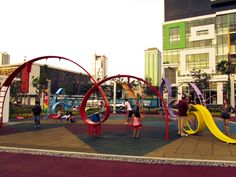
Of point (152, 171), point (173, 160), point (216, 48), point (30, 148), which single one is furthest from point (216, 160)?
point (216, 48)

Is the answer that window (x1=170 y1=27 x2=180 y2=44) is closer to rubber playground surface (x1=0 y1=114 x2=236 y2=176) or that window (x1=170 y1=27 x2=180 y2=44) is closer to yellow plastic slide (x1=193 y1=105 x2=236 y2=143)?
yellow plastic slide (x1=193 y1=105 x2=236 y2=143)

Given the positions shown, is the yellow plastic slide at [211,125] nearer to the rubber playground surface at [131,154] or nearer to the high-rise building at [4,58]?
the rubber playground surface at [131,154]

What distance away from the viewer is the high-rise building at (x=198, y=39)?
60.1m

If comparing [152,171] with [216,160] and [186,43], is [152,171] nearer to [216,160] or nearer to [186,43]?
[216,160]

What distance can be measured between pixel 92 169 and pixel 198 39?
64.5 metres

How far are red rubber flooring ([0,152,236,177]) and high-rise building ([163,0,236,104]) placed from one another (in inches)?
2077

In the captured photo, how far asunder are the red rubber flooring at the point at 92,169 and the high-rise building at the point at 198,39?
52.8m

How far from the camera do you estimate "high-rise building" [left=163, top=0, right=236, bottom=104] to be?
197 feet

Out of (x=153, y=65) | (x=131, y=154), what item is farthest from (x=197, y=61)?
(x=153, y=65)

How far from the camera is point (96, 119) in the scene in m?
13.9

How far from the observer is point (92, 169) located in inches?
257

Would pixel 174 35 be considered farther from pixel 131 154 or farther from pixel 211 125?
pixel 131 154

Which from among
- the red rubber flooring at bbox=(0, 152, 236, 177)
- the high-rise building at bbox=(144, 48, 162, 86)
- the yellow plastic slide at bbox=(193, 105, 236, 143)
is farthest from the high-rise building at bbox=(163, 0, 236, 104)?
the high-rise building at bbox=(144, 48, 162, 86)

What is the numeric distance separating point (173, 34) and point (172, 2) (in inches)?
446
